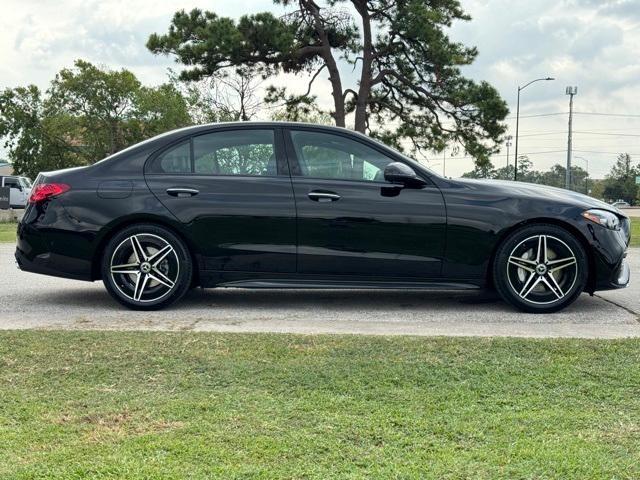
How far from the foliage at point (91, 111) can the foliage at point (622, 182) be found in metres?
80.2

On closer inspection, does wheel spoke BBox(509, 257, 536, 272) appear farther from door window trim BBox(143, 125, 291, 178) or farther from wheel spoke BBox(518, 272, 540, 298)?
door window trim BBox(143, 125, 291, 178)

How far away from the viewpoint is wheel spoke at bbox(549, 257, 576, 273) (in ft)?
17.0

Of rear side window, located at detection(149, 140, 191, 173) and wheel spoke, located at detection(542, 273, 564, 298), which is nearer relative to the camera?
wheel spoke, located at detection(542, 273, 564, 298)

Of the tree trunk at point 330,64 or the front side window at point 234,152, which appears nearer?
the front side window at point 234,152

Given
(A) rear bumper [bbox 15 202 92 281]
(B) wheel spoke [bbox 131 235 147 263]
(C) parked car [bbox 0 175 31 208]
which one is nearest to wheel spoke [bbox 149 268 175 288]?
(B) wheel spoke [bbox 131 235 147 263]

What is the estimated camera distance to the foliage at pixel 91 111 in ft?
147

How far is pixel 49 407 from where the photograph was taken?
9.40ft

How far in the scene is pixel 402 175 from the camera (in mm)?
5191

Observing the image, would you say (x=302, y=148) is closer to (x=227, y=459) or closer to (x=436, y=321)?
(x=436, y=321)

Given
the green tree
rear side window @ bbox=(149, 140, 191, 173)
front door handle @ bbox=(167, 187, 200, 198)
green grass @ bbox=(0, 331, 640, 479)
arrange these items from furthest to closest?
1. the green tree
2. rear side window @ bbox=(149, 140, 191, 173)
3. front door handle @ bbox=(167, 187, 200, 198)
4. green grass @ bbox=(0, 331, 640, 479)

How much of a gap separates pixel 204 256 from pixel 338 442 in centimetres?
304

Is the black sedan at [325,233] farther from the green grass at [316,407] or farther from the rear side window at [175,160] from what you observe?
the green grass at [316,407]

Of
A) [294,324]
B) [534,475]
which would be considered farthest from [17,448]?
[294,324]

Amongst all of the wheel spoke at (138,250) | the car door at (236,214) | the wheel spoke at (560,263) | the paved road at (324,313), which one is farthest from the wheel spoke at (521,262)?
the wheel spoke at (138,250)
